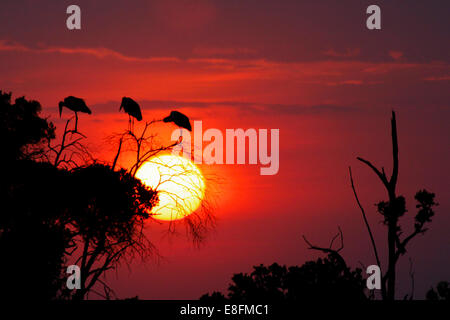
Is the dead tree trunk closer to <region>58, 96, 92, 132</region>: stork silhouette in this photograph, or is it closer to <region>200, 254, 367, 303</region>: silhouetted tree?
<region>200, 254, 367, 303</region>: silhouetted tree

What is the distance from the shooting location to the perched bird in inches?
821

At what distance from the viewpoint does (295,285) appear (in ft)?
61.1

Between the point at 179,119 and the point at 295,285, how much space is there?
6508mm

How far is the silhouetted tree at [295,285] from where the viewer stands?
18.5 m

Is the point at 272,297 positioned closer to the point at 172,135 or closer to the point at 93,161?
the point at 172,135

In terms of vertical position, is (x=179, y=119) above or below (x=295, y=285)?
above

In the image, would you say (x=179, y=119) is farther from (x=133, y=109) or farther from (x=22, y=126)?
(x=22, y=126)

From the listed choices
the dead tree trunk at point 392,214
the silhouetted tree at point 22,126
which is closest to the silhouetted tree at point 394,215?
the dead tree trunk at point 392,214

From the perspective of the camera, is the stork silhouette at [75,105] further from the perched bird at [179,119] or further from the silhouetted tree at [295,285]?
the silhouetted tree at [295,285]

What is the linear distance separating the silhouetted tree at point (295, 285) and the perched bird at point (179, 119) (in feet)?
17.5

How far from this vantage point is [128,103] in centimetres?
2095

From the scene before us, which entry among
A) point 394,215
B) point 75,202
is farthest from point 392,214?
point 75,202

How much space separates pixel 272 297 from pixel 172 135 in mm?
6018
